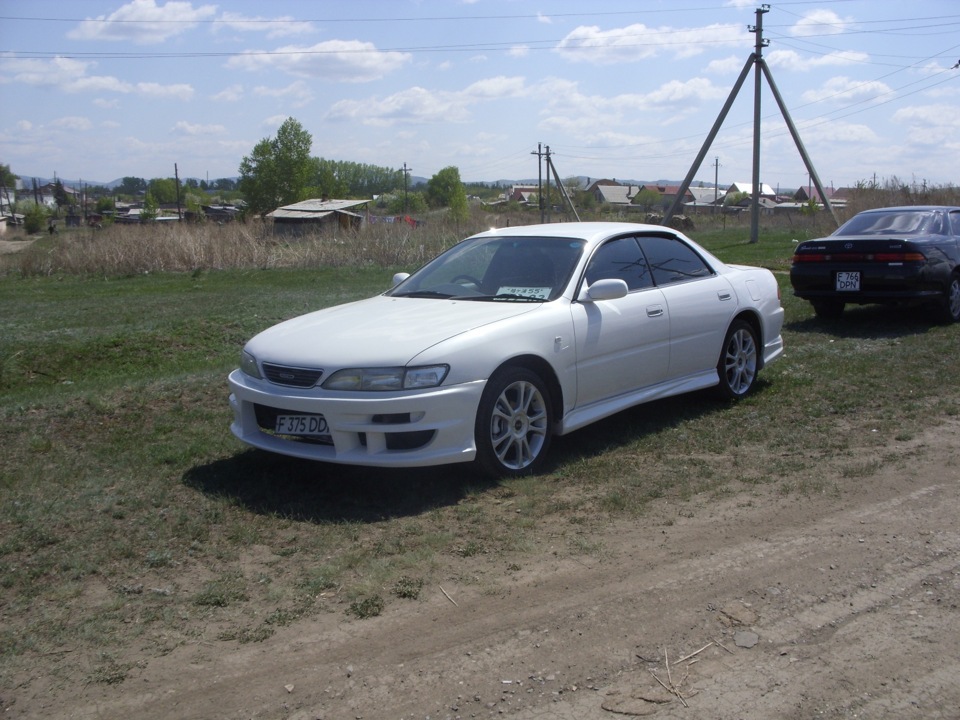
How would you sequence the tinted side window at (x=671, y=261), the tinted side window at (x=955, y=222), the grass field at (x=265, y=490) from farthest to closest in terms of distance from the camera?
the tinted side window at (x=955, y=222) → the tinted side window at (x=671, y=261) → the grass field at (x=265, y=490)

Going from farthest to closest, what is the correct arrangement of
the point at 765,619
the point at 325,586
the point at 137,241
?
1. the point at 137,241
2. the point at 325,586
3. the point at 765,619

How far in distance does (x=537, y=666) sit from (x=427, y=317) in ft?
9.28

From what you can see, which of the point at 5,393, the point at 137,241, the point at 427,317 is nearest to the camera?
the point at 427,317

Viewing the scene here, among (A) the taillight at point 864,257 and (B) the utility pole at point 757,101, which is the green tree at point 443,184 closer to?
(B) the utility pole at point 757,101

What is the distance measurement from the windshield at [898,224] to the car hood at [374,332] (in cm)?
716

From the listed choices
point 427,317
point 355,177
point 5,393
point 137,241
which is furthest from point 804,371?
point 355,177

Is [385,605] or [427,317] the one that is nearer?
[385,605]

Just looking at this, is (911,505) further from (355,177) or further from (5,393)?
(355,177)

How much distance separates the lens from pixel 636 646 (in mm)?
3387

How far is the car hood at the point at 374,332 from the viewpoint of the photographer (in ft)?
16.8

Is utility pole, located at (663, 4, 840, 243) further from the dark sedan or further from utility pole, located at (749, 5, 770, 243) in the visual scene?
the dark sedan

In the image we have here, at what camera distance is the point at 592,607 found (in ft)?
12.2

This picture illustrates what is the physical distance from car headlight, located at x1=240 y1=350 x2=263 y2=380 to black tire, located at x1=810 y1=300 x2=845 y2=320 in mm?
8115

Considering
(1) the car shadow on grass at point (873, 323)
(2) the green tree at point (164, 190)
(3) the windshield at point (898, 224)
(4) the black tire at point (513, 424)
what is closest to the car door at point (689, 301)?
(4) the black tire at point (513, 424)
